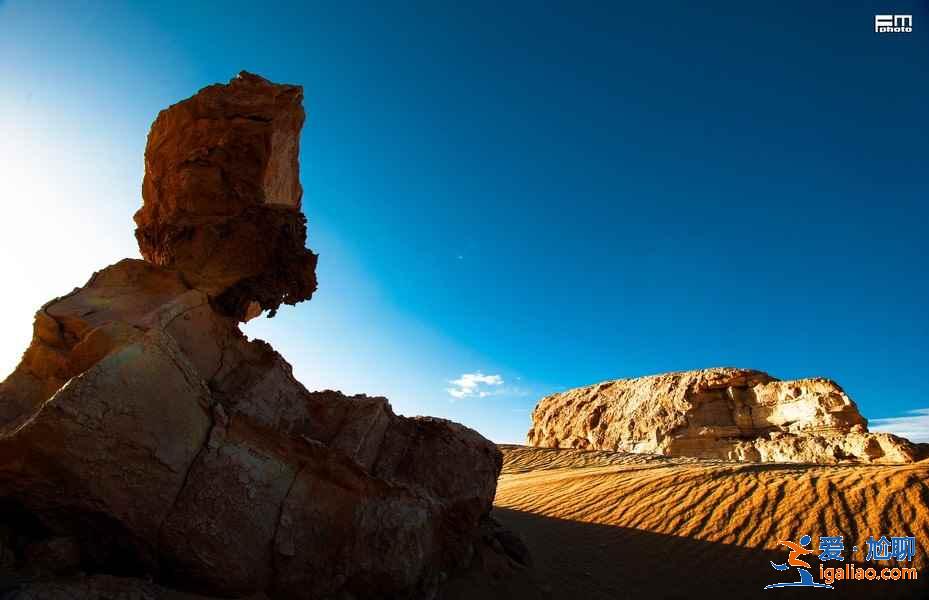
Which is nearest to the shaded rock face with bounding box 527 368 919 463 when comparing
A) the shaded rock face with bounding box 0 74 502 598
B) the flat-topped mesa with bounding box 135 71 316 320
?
the shaded rock face with bounding box 0 74 502 598

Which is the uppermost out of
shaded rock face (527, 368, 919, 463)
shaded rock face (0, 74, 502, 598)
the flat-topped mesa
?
shaded rock face (527, 368, 919, 463)

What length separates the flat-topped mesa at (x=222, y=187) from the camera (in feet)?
25.6

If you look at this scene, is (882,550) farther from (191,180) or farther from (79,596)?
(191,180)

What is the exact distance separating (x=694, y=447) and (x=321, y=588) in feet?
112

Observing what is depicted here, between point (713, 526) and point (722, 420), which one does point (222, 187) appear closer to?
point (713, 526)

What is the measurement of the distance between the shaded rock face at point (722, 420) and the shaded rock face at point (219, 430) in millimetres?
21406

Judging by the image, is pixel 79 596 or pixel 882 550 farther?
pixel 882 550

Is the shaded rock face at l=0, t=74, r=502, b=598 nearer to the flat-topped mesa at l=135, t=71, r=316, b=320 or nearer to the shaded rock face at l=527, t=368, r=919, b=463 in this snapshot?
the flat-topped mesa at l=135, t=71, r=316, b=320

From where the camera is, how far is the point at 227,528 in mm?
5316

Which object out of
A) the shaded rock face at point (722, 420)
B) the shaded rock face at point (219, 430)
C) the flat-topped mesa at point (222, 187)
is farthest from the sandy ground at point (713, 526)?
the shaded rock face at point (722, 420)

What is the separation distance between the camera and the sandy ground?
812 cm

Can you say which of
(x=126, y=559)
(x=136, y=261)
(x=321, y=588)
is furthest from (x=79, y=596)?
(x=136, y=261)

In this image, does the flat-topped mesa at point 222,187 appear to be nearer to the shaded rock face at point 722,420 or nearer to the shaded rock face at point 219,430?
the shaded rock face at point 219,430

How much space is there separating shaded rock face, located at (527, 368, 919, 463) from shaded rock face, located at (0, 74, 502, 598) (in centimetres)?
2141
